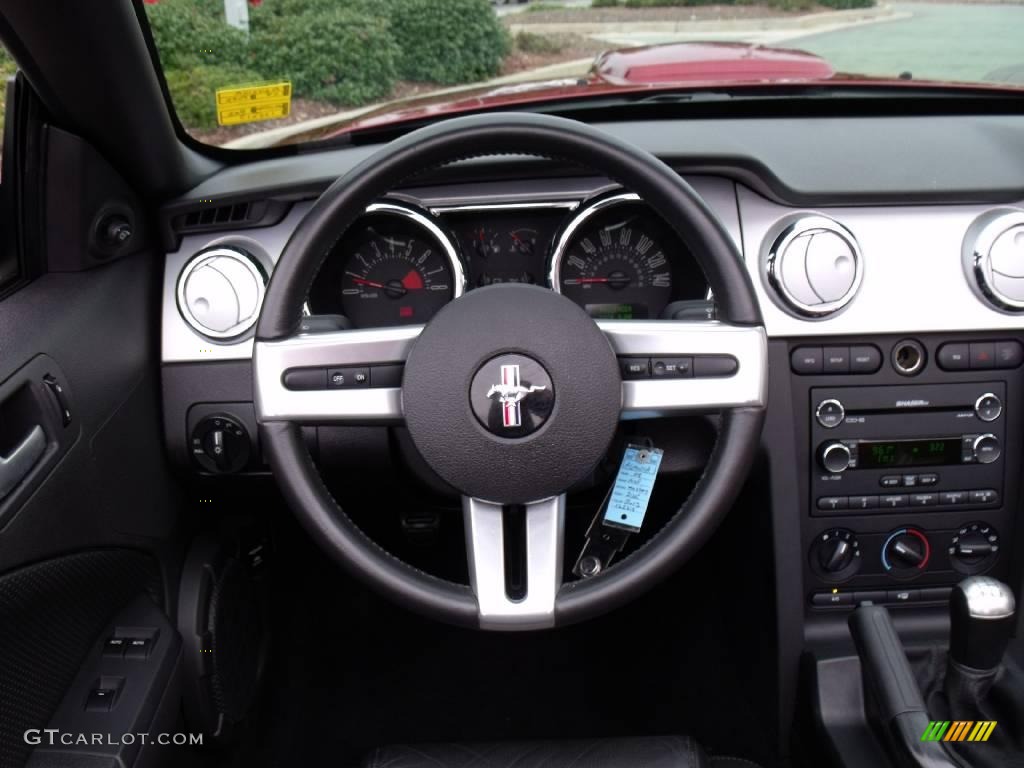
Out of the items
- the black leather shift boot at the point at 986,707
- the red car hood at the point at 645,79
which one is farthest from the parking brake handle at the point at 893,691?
the red car hood at the point at 645,79

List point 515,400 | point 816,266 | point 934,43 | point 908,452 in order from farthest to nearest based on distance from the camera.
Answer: point 934,43 → point 908,452 → point 816,266 → point 515,400

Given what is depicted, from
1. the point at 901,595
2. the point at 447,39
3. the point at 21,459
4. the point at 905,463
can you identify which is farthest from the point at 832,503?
the point at 21,459

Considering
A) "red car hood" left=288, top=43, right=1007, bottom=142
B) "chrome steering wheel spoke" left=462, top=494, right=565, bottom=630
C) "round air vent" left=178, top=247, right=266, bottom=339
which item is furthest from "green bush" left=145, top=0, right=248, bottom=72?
"chrome steering wheel spoke" left=462, top=494, right=565, bottom=630

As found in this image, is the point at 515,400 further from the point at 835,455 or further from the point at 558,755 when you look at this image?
the point at 835,455

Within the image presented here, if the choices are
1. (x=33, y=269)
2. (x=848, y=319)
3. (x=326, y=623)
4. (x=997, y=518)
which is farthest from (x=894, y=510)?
(x=33, y=269)

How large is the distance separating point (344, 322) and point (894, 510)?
115 cm

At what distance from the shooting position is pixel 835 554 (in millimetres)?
1904

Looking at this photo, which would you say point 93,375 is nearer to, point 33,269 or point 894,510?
point 33,269

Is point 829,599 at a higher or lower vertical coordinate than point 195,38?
lower

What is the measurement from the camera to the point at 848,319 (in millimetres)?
1793

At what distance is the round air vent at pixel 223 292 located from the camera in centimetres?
180

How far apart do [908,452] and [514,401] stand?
36.5 inches

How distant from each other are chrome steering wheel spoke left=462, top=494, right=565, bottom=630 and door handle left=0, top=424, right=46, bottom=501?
678mm

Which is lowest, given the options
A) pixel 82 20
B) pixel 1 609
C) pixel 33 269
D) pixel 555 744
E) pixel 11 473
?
pixel 555 744
